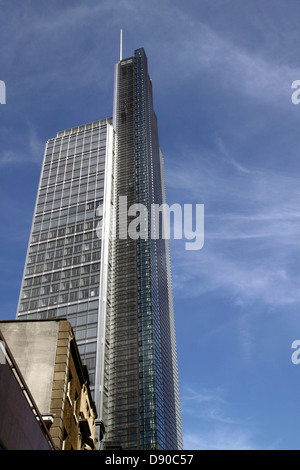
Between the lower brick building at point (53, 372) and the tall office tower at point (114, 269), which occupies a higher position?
the tall office tower at point (114, 269)

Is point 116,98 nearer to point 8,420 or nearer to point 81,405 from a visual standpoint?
point 81,405

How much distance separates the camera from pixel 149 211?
14338cm

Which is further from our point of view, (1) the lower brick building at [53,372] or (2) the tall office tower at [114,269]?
(2) the tall office tower at [114,269]

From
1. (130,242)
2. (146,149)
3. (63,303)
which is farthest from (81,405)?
(146,149)

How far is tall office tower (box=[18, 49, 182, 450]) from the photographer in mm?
104375

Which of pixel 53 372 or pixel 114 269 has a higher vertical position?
pixel 114 269

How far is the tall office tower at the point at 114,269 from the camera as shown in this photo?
342 ft

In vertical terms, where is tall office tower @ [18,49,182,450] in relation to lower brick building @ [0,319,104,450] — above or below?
above

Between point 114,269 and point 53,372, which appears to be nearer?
point 53,372

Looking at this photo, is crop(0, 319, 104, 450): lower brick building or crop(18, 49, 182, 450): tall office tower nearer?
crop(0, 319, 104, 450): lower brick building

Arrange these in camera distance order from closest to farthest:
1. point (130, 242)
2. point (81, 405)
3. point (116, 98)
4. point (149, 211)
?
point (81, 405), point (130, 242), point (149, 211), point (116, 98)

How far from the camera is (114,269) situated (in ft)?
411

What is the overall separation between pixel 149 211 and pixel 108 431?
2574 inches
